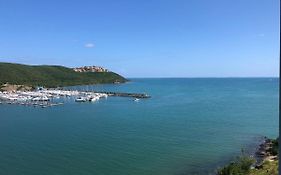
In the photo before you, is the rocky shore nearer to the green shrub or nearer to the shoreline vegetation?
the shoreline vegetation

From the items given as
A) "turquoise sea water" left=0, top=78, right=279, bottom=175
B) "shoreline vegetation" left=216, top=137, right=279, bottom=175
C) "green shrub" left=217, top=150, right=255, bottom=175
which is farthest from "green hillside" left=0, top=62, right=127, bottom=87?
"green shrub" left=217, top=150, right=255, bottom=175

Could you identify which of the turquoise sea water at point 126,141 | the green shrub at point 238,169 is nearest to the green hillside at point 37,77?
the turquoise sea water at point 126,141

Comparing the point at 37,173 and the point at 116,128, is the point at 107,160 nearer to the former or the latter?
the point at 37,173

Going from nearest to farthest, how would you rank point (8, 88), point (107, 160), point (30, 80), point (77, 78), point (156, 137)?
point (107, 160), point (156, 137), point (8, 88), point (30, 80), point (77, 78)

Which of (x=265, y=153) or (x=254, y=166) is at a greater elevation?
(x=265, y=153)

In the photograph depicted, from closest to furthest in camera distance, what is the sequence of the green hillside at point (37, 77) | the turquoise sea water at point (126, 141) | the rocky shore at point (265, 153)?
the turquoise sea water at point (126, 141), the rocky shore at point (265, 153), the green hillside at point (37, 77)

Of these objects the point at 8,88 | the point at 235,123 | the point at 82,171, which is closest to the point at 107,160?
the point at 82,171

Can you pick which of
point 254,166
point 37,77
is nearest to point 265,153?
point 254,166

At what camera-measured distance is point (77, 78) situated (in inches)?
7382

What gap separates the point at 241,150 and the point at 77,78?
15734 cm

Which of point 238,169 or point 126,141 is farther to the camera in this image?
point 126,141

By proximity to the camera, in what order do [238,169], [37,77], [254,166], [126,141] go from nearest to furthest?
[238,169] → [254,166] → [126,141] → [37,77]

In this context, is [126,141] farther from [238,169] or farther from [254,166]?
[238,169]

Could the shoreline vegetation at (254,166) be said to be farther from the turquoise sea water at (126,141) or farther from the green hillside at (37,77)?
the green hillside at (37,77)
